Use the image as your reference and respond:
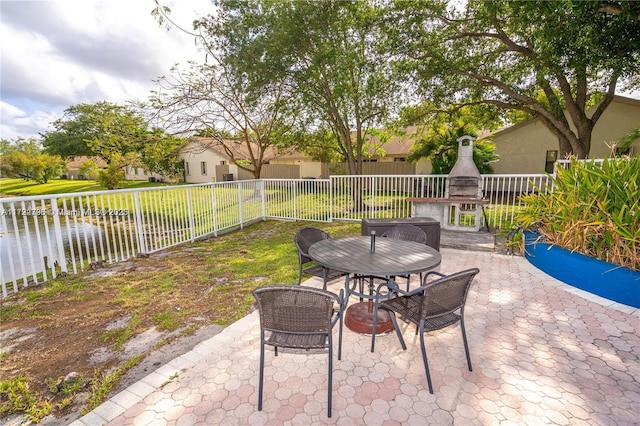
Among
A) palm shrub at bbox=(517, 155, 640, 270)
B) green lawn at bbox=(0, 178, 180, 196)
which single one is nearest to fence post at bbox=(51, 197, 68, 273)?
palm shrub at bbox=(517, 155, 640, 270)

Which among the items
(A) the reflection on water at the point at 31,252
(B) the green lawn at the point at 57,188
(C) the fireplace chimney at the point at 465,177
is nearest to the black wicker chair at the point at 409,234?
(C) the fireplace chimney at the point at 465,177

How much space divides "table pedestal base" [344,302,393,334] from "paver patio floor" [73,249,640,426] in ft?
0.24

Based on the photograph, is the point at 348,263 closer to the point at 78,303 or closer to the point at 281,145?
the point at 78,303

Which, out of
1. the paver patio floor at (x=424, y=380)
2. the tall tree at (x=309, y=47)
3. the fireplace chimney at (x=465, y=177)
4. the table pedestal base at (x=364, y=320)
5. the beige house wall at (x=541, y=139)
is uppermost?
the tall tree at (x=309, y=47)

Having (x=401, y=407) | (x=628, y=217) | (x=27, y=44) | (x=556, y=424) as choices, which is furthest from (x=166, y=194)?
(x=628, y=217)

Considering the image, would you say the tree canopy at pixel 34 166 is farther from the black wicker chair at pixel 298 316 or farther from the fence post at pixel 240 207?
the black wicker chair at pixel 298 316

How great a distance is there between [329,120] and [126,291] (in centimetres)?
872

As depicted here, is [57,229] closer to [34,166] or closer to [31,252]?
[31,252]

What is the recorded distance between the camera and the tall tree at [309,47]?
802 centimetres

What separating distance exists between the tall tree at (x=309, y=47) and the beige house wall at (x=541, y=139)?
8.86 metres

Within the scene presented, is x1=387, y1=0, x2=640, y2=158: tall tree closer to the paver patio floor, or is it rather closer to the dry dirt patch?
the paver patio floor

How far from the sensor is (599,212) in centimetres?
384

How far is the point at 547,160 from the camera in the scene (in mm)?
14023

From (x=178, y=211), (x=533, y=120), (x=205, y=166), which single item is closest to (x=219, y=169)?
(x=205, y=166)
